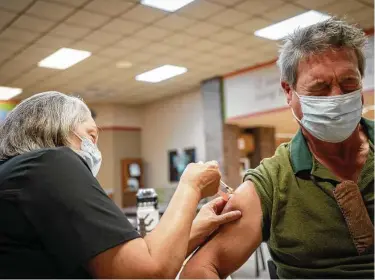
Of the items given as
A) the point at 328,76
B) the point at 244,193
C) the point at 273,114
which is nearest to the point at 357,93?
the point at 328,76

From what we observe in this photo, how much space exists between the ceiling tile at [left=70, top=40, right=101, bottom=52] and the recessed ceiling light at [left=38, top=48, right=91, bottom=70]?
150 millimetres

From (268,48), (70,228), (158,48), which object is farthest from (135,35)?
(70,228)

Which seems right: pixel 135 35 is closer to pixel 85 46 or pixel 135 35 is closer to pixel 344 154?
pixel 85 46

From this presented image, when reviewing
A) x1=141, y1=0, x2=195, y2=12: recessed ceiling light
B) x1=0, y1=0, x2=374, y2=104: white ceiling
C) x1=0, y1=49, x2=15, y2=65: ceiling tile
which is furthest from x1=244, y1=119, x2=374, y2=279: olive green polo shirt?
x1=0, y1=49, x2=15, y2=65: ceiling tile

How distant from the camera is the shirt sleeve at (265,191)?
135 centimetres

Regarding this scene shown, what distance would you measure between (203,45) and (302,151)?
16.3ft

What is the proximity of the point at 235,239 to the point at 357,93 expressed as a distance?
2.04 feet

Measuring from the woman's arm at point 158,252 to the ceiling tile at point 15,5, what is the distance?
3997 millimetres

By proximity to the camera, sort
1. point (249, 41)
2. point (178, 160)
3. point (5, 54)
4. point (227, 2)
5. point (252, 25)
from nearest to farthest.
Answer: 1. point (227, 2)
2. point (252, 25)
3. point (5, 54)
4. point (249, 41)
5. point (178, 160)

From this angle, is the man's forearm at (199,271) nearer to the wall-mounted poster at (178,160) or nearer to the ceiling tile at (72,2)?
the ceiling tile at (72,2)

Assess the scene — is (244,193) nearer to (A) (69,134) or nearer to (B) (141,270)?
(B) (141,270)

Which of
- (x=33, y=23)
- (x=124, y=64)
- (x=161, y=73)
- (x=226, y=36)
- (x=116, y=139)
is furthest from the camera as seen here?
(x=116, y=139)

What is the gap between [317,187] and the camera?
131 cm

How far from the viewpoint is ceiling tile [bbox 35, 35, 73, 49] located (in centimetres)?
548
